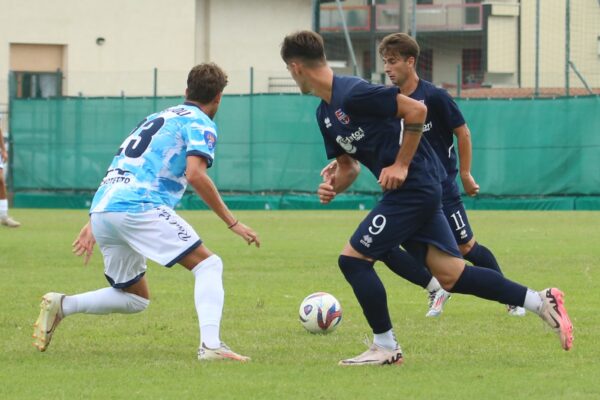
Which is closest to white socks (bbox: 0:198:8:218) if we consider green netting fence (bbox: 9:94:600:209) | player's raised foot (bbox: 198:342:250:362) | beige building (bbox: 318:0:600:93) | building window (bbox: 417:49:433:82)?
green netting fence (bbox: 9:94:600:209)

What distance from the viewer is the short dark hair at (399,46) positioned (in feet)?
27.9

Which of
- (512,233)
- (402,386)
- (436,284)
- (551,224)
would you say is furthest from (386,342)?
(551,224)

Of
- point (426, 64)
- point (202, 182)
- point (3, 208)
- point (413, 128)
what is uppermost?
point (426, 64)

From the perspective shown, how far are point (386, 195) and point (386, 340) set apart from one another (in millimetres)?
804

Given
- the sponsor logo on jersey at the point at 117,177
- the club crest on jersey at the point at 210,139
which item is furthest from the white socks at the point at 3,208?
the club crest on jersey at the point at 210,139

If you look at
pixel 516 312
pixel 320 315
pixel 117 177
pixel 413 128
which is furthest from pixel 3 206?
pixel 413 128

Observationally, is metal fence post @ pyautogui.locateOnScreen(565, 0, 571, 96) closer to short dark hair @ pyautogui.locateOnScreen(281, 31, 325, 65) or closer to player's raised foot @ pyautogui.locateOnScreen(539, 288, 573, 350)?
player's raised foot @ pyautogui.locateOnScreen(539, 288, 573, 350)

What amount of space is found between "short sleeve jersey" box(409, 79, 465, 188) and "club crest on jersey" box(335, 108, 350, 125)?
2241mm

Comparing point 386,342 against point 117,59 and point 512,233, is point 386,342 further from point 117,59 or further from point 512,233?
point 117,59

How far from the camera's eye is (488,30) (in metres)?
42.2

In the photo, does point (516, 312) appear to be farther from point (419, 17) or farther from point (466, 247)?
point (419, 17)

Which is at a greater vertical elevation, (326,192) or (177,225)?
(326,192)

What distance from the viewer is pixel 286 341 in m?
8.04

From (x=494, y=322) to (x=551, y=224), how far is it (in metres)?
11.6
